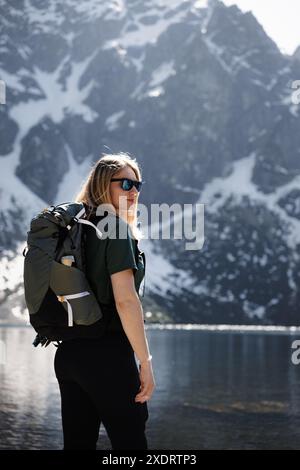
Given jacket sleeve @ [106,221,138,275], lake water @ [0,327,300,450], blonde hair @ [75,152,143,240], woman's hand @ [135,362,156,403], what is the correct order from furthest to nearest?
lake water @ [0,327,300,450] → blonde hair @ [75,152,143,240] → woman's hand @ [135,362,156,403] → jacket sleeve @ [106,221,138,275]

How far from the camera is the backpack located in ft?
21.4

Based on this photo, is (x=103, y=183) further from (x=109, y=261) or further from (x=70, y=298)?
(x=70, y=298)

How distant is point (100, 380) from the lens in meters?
6.70

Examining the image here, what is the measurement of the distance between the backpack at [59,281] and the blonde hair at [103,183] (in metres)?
0.54

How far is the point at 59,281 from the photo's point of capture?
653cm

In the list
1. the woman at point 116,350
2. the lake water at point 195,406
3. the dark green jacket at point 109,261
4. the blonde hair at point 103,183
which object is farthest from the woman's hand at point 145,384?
the lake water at point 195,406

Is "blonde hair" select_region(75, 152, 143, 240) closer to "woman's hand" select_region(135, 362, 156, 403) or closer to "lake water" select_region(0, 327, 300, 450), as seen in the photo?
"woman's hand" select_region(135, 362, 156, 403)

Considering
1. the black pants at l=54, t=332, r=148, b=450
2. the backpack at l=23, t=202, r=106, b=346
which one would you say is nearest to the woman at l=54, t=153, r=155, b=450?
the black pants at l=54, t=332, r=148, b=450

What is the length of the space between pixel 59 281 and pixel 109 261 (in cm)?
52

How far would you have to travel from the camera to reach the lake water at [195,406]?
1998 inches

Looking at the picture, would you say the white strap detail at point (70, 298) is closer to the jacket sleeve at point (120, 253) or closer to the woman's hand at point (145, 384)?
the jacket sleeve at point (120, 253)

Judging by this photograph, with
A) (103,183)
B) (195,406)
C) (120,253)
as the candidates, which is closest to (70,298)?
(120,253)

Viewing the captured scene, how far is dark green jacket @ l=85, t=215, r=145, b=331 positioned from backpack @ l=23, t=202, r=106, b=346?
0.09 metres
